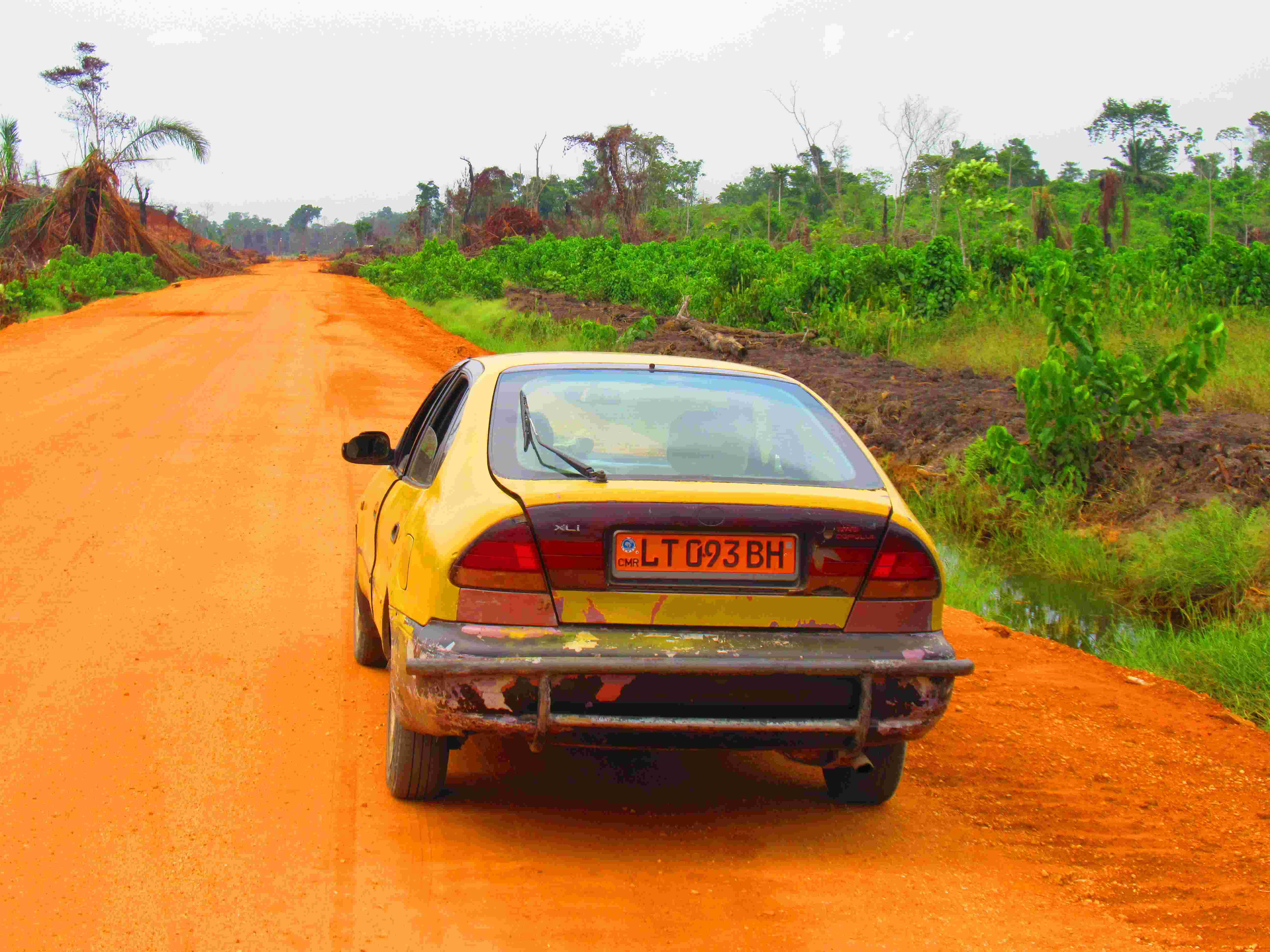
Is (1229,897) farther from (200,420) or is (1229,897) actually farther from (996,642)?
(200,420)

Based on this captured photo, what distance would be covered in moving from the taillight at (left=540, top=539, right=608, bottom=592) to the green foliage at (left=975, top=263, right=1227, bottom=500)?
623cm

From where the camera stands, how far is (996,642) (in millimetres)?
6246

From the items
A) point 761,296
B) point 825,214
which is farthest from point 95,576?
point 825,214

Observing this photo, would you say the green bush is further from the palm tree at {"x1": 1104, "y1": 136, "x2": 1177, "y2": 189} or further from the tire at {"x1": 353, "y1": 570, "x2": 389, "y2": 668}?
the palm tree at {"x1": 1104, "y1": 136, "x2": 1177, "y2": 189}

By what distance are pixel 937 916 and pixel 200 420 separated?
10.2m

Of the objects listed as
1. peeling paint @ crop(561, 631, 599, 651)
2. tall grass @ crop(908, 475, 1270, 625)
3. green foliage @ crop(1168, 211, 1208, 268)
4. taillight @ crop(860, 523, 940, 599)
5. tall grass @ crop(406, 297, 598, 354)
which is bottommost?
tall grass @ crop(908, 475, 1270, 625)

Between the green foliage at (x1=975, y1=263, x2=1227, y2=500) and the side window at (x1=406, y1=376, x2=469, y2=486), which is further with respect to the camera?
the green foliage at (x1=975, y1=263, x2=1227, y2=500)

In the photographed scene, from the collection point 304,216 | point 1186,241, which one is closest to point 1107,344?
point 1186,241

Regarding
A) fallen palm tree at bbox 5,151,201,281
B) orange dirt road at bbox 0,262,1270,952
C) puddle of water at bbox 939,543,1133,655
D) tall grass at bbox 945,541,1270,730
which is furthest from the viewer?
fallen palm tree at bbox 5,151,201,281

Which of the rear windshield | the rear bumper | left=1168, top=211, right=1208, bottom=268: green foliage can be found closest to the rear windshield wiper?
the rear windshield

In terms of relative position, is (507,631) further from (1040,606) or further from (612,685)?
(1040,606)

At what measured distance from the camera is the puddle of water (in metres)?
7.26

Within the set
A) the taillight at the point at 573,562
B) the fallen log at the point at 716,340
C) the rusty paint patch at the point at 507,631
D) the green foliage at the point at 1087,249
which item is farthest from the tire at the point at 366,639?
the fallen log at the point at 716,340

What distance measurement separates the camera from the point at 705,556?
3.34 metres
